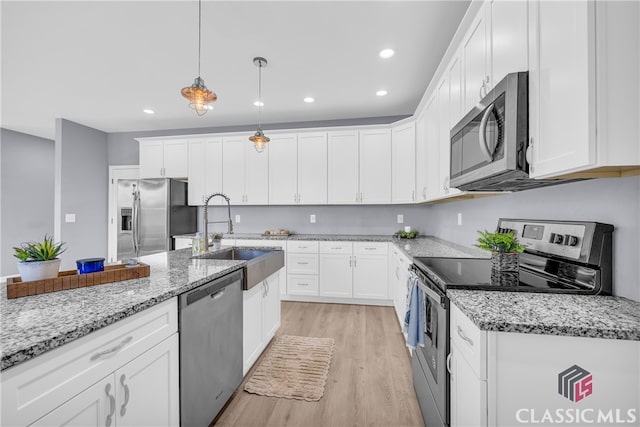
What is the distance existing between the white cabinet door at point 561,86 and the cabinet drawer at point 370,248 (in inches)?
101

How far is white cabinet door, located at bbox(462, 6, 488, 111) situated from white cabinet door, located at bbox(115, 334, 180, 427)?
2.01 metres

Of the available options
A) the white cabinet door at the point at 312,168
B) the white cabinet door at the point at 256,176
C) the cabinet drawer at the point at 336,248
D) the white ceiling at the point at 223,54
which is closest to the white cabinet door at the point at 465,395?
the white ceiling at the point at 223,54

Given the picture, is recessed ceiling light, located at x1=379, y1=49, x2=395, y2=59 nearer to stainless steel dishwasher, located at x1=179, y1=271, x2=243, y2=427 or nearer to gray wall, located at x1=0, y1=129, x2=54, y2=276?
stainless steel dishwasher, located at x1=179, y1=271, x2=243, y2=427

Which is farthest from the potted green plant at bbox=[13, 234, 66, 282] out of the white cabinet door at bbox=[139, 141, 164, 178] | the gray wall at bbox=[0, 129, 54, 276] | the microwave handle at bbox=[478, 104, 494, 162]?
the gray wall at bbox=[0, 129, 54, 276]

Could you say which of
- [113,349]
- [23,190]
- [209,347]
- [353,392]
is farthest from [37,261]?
[23,190]

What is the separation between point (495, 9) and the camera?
136 centimetres

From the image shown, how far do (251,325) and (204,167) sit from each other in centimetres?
312

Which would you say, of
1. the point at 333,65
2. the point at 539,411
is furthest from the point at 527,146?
the point at 333,65

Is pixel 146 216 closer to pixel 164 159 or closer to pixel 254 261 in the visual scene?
pixel 164 159

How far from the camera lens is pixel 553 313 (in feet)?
3.07

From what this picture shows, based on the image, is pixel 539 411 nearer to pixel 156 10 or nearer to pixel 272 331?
pixel 272 331

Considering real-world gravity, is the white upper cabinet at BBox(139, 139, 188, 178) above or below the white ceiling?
below

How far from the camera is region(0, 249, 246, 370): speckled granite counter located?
718 millimetres

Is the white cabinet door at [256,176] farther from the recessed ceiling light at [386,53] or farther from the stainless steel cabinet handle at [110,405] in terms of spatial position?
the stainless steel cabinet handle at [110,405]
